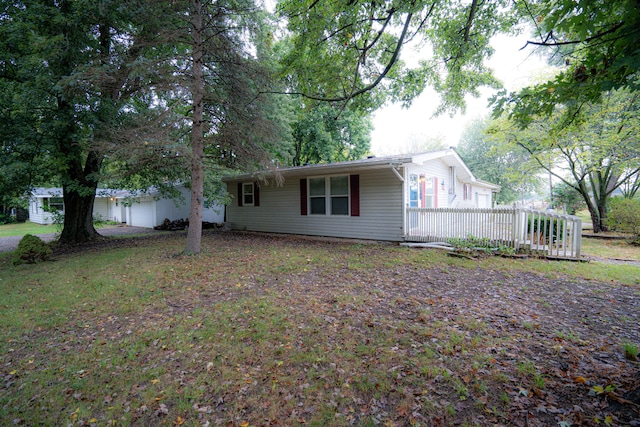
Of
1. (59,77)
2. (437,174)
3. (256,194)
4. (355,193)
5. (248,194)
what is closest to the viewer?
(59,77)

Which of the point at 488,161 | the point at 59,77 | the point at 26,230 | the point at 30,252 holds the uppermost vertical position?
the point at 488,161

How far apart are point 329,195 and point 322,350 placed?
8.77 metres

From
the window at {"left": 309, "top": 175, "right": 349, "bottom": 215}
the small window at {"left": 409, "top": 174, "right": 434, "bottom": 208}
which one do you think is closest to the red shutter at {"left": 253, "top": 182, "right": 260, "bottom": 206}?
A: the window at {"left": 309, "top": 175, "right": 349, "bottom": 215}

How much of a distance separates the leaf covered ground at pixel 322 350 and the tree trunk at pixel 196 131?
8.54ft

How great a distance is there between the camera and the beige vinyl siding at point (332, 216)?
10188 mm

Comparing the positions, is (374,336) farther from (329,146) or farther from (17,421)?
(329,146)

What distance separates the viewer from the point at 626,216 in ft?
38.9

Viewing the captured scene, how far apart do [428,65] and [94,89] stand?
9391mm

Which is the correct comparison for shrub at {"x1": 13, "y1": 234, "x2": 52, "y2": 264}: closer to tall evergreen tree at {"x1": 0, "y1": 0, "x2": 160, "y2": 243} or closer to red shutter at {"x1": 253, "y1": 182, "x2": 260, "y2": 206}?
tall evergreen tree at {"x1": 0, "y1": 0, "x2": 160, "y2": 243}

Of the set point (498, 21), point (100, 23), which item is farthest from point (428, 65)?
point (100, 23)

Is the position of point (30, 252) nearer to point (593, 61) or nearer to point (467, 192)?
point (593, 61)

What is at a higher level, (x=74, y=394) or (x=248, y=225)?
(x=248, y=225)

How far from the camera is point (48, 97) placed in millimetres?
8328

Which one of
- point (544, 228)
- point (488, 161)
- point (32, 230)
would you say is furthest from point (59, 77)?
point (488, 161)
